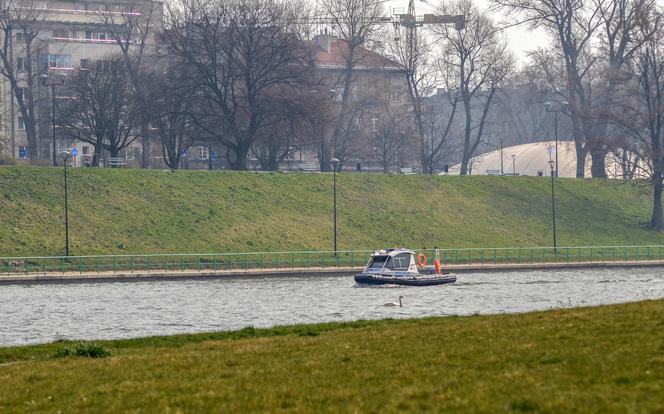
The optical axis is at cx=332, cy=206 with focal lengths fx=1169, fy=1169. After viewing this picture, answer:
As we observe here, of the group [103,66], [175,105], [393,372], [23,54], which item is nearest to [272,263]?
[175,105]

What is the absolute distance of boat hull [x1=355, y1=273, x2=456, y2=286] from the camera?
197 ft

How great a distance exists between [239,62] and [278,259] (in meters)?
28.1

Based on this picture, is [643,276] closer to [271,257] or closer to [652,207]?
[271,257]

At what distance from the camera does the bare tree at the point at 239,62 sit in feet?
302

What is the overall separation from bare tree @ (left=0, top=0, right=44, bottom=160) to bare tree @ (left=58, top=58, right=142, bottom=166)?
193 inches

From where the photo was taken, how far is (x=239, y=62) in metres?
93.2

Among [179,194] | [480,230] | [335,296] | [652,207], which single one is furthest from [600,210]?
[335,296]

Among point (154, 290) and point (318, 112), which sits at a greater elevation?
point (318, 112)

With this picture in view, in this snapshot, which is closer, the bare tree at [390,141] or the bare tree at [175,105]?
the bare tree at [175,105]

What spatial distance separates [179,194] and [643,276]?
33072mm

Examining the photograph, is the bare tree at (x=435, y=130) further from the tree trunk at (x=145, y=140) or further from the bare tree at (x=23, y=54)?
the bare tree at (x=23, y=54)

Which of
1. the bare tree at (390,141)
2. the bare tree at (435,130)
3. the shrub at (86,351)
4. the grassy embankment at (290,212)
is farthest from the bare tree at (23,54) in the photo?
the shrub at (86,351)

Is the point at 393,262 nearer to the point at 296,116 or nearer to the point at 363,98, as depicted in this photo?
the point at 296,116

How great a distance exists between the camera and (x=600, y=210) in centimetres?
9669
